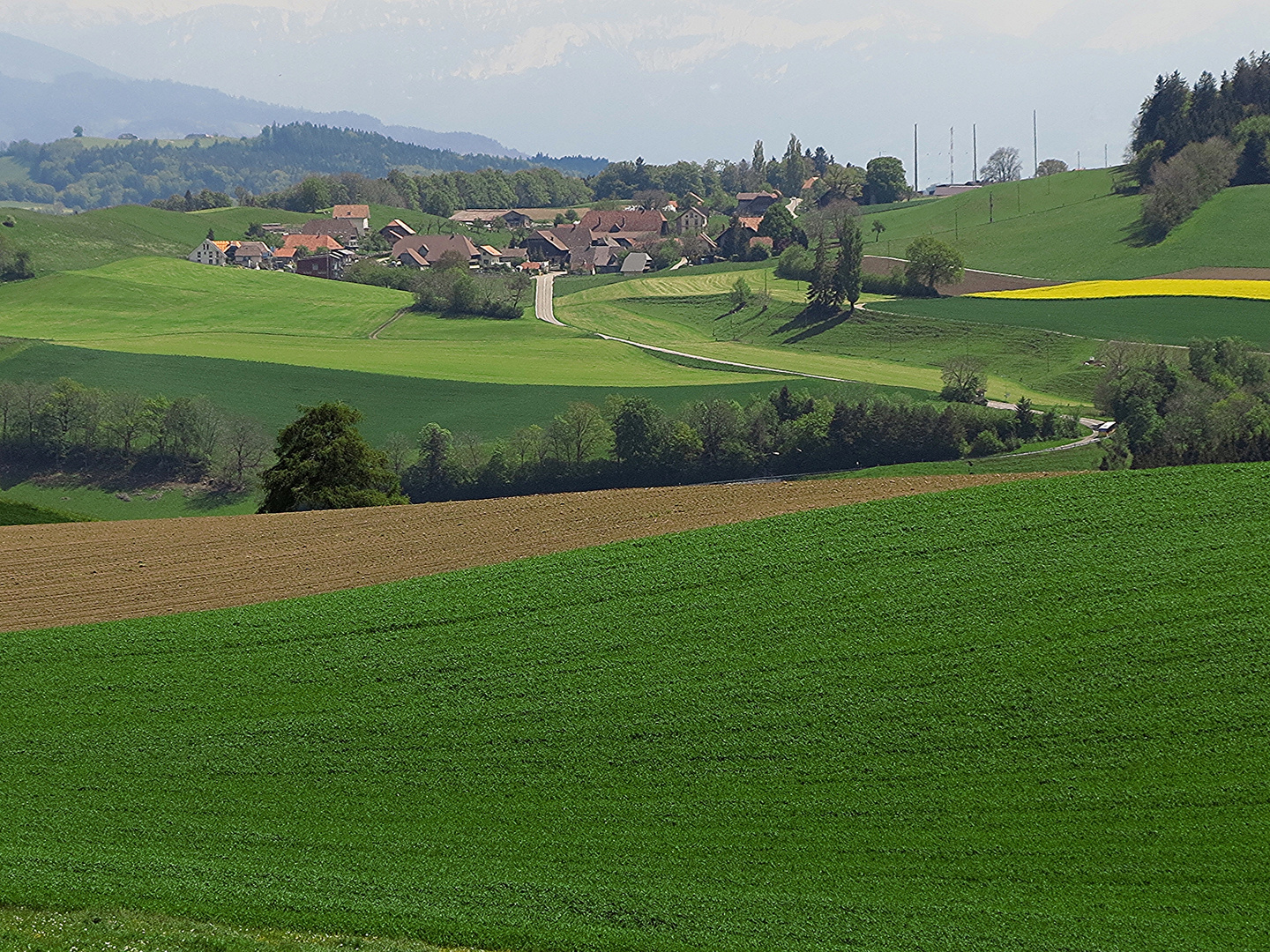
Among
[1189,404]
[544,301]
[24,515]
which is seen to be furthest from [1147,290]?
[24,515]

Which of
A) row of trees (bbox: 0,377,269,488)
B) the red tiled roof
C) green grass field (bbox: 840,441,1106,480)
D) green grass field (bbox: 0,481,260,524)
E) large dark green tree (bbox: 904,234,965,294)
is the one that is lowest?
green grass field (bbox: 0,481,260,524)

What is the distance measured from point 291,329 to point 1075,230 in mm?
84652

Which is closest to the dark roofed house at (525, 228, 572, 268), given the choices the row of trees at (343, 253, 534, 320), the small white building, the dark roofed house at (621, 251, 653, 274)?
the dark roofed house at (621, 251, 653, 274)

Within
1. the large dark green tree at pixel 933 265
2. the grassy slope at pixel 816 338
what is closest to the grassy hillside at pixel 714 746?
the grassy slope at pixel 816 338

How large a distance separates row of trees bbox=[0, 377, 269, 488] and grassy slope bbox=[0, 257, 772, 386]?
63.0 feet

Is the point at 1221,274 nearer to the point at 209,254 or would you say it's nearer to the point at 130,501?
the point at 130,501

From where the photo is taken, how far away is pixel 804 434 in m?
77.5

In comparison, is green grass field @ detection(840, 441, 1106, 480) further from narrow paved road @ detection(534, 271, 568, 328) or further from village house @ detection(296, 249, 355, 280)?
village house @ detection(296, 249, 355, 280)

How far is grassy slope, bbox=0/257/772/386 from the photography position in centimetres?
9700

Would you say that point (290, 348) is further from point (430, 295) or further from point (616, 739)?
point (616, 739)

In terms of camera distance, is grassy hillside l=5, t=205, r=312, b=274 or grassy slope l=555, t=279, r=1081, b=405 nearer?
grassy slope l=555, t=279, r=1081, b=405

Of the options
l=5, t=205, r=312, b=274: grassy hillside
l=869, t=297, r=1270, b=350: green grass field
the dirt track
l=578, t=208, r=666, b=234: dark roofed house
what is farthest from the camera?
l=578, t=208, r=666, b=234: dark roofed house

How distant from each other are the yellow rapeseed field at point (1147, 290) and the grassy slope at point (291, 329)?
36628mm

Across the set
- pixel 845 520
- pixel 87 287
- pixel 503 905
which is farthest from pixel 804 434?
pixel 87 287
